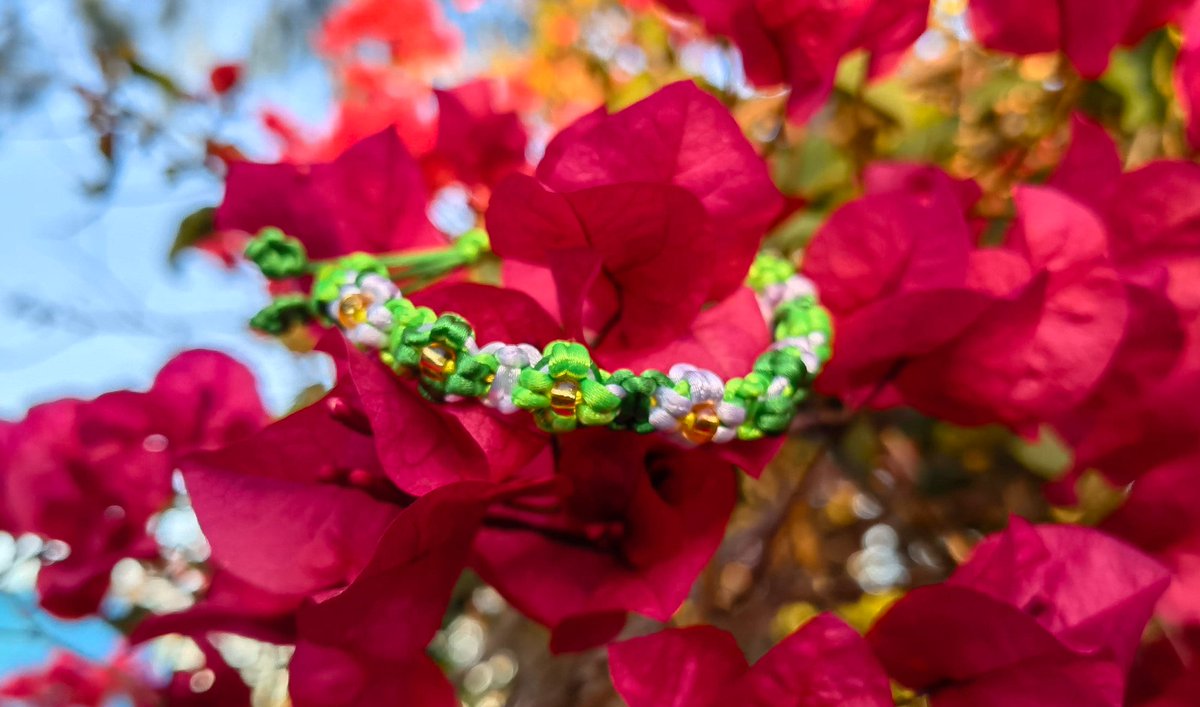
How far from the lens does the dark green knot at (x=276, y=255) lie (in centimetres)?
30

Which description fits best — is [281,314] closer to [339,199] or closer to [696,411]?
[339,199]

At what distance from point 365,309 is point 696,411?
10 centimetres

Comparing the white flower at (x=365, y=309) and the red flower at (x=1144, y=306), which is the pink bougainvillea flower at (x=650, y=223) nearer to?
the white flower at (x=365, y=309)

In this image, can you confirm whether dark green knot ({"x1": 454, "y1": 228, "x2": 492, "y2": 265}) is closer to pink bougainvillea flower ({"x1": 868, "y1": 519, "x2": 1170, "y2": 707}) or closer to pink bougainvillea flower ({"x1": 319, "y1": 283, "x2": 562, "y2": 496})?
pink bougainvillea flower ({"x1": 319, "y1": 283, "x2": 562, "y2": 496})

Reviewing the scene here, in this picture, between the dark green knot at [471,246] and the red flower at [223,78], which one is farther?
the red flower at [223,78]

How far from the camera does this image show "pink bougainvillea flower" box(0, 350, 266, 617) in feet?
1.14

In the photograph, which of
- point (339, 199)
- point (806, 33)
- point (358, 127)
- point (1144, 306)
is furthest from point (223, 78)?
point (1144, 306)

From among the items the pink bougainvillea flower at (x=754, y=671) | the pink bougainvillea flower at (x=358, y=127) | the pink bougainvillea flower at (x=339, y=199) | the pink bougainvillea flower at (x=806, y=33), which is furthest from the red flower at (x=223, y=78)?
the pink bougainvillea flower at (x=754, y=671)

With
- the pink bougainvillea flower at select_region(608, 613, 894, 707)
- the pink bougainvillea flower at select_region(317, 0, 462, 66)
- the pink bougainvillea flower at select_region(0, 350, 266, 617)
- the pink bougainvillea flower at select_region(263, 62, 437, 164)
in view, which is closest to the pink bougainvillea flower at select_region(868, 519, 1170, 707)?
the pink bougainvillea flower at select_region(608, 613, 894, 707)

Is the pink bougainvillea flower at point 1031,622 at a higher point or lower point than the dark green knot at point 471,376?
lower

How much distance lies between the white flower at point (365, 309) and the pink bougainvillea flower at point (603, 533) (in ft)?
0.20

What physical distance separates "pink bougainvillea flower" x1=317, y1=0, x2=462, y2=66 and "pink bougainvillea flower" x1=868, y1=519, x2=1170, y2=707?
2.38 feet

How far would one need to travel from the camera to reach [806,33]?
302 mm

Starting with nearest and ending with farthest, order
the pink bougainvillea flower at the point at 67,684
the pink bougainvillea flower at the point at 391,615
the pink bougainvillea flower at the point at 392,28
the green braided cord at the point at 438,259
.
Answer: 1. the pink bougainvillea flower at the point at 391,615
2. the green braided cord at the point at 438,259
3. the pink bougainvillea flower at the point at 67,684
4. the pink bougainvillea flower at the point at 392,28
